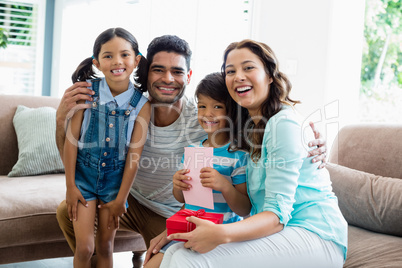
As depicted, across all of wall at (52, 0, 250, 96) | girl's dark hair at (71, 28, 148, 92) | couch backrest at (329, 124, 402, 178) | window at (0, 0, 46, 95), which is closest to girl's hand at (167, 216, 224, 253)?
girl's dark hair at (71, 28, 148, 92)

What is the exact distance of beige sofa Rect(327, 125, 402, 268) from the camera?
1600 millimetres

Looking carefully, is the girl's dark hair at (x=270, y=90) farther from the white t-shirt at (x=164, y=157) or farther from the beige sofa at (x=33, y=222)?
the beige sofa at (x=33, y=222)

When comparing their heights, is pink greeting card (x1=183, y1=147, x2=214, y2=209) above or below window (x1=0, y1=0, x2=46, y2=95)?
below

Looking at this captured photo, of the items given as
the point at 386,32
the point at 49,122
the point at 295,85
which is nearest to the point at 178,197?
the point at 49,122

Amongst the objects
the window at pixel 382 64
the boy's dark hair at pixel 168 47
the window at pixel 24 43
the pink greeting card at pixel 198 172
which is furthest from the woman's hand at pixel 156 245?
the window at pixel 382 64

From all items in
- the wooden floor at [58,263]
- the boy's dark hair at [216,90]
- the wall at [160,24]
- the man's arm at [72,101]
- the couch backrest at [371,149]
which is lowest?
the wooden floor at [58,263]

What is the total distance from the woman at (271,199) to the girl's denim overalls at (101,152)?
0.48 m

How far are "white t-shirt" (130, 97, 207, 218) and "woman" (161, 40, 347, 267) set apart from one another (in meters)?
0.34

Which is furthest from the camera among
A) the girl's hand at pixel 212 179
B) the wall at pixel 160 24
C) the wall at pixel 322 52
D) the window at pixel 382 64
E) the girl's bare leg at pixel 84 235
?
the window at pixel 382 64

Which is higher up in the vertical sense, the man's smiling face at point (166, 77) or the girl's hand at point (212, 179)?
the man's smiling face at point (166, 77)

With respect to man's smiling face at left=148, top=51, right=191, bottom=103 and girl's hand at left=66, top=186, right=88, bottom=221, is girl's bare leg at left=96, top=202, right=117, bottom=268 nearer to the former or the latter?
girl's hand at left=66, top=186, right=88, bottom=221

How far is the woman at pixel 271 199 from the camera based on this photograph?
4.07 ft

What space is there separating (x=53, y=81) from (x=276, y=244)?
15.1 feet

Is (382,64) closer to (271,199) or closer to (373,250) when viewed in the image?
(373,250)
